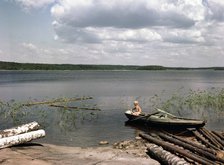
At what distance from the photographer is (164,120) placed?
88.0 feet

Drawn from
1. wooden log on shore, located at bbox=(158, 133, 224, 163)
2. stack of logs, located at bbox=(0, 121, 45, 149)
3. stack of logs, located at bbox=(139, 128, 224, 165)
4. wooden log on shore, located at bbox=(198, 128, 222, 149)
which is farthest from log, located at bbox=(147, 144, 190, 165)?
stack of logs, located at bbox=(0, 121, 45, 149)

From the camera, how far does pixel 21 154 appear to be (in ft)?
53.6

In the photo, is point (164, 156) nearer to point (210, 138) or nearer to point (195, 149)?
point (195, 149)

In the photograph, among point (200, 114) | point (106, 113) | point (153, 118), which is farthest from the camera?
point (106, 113)

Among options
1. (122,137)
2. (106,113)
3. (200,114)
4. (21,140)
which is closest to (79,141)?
(122,137)

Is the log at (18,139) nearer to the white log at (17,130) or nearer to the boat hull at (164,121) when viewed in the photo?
the white log at (17,130)

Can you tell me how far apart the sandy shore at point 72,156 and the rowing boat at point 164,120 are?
273 inches

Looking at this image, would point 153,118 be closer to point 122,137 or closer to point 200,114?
point 122,137

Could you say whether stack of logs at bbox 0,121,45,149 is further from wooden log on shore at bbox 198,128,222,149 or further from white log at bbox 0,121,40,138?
wooden log on shore at bbox 198,128,222,149

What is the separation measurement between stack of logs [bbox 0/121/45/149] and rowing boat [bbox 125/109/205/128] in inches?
435

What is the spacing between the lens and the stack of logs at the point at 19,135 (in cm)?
1733

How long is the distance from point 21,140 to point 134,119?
13811mm

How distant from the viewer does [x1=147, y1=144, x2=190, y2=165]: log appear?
46.0 feet

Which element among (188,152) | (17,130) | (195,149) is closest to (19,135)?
(17,130)
